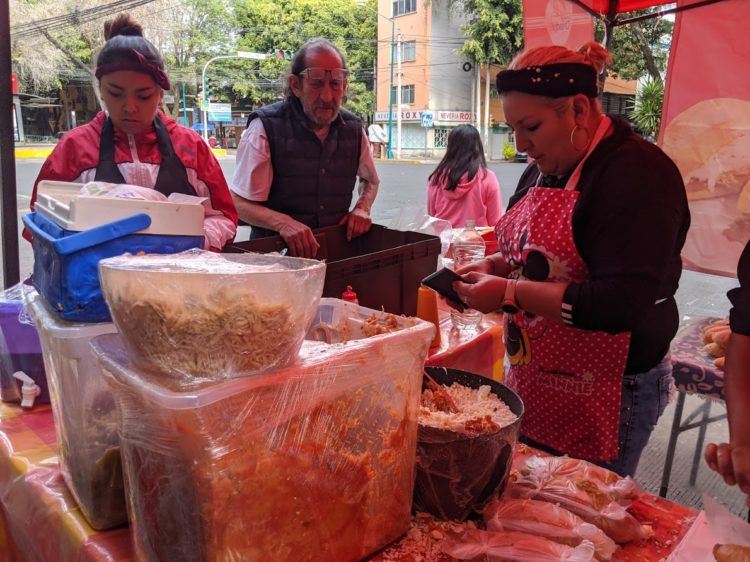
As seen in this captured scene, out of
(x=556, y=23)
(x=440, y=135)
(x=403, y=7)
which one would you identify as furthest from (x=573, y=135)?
(x=440, y=135)

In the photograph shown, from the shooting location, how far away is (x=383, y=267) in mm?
1728

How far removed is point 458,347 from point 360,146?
116cm

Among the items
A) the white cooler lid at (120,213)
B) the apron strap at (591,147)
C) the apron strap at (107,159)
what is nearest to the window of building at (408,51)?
the apron strap at (107,159)

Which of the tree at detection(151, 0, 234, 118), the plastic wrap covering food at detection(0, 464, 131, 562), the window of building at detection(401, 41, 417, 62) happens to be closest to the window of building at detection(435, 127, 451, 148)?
the window of building at detection(401, 41, 417, 62)

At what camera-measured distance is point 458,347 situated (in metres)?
1.96

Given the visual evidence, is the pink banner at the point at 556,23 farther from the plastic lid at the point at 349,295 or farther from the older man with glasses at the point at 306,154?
the plastic lid at the point at 349,295

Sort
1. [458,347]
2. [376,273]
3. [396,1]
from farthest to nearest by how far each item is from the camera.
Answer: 1. [396,1]
2. [458,347]
3. [376,273]

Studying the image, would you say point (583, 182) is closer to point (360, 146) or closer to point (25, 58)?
point (360, 146)

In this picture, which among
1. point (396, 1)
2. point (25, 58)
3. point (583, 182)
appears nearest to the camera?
point (583, 182)

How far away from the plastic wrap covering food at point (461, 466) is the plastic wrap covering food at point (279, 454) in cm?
5

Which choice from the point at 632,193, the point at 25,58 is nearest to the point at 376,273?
the point at 632,193

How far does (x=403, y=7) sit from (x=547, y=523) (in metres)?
27.5

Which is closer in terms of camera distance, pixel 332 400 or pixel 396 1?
pixel 332 400

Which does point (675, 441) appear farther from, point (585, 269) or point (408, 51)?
point (408, 51)
